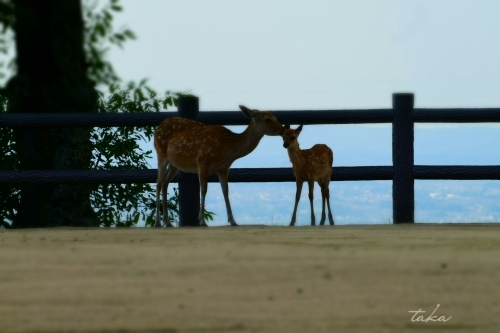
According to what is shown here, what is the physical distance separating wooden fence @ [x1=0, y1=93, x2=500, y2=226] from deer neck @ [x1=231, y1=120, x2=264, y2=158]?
80cm

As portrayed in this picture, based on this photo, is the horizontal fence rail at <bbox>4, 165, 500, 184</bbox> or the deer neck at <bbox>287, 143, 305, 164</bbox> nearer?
the deer neck at <bbox>287, 143, 305, 164</bbox>

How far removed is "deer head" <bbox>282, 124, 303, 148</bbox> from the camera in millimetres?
10867

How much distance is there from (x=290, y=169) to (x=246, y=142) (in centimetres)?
103

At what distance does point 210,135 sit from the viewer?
10.6m

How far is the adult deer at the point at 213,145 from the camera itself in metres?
10.5

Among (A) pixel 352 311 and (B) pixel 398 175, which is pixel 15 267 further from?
(B) pixel 398 175

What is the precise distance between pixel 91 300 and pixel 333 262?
5.35ft

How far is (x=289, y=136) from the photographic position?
35.8 ft

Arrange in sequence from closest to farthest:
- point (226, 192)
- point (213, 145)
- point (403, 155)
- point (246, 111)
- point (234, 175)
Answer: point (213, 145)
point (226, 192)
point (246, 111)
point (234, 175)
point (403, 155)

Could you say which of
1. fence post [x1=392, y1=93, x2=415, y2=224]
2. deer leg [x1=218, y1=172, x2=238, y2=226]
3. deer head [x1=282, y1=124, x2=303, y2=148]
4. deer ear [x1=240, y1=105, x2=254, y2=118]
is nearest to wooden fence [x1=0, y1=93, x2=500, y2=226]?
fence post [x1=392, y1=93, x2=415, y2=224]

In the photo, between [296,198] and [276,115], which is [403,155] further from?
[276,115]

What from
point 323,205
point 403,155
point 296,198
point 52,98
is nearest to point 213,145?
point 296,198

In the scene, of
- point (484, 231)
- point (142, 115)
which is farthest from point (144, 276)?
point (142, 115)

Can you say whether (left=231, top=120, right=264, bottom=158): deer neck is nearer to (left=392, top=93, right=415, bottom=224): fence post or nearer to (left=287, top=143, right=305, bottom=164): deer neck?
(left=287, top=143, right=305, bottom=164): deer neck
